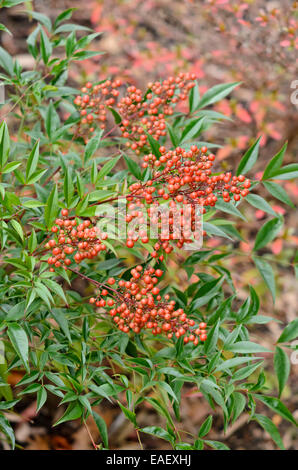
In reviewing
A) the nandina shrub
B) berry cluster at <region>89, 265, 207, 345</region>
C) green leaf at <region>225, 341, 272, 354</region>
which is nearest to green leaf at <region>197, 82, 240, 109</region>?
the nandina shrub

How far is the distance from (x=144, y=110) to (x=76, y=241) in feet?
1.56

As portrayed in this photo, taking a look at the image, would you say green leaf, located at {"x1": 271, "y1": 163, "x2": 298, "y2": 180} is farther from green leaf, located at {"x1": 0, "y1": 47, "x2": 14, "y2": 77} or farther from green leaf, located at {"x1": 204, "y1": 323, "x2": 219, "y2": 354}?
green leaf, located at {"x1": 0, "y1": 47, "x2": 14, "y2": 77}

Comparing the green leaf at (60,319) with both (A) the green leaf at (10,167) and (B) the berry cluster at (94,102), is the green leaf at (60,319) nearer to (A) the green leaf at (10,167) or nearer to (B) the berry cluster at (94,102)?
(A) the green leaf at (10,167)

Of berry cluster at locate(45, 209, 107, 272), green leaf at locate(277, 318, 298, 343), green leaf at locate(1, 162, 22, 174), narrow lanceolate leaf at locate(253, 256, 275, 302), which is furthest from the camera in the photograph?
narrow lanceolate leaf at locate(253, 256, 275, 302)

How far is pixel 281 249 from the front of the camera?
2615 mm

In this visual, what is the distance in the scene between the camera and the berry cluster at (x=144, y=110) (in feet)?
3.87

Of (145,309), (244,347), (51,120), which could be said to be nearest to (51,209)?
(145,309)

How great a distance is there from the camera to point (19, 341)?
958 mm

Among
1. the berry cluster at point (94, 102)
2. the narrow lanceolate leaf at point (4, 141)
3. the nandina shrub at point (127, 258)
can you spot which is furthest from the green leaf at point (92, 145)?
the narrow lanceolate leaf at point (4, 141)

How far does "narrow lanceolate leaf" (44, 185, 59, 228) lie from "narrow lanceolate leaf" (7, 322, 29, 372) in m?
0.23

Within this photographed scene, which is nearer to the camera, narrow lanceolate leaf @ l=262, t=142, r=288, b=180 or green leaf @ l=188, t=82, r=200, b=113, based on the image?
narrow lanceolate leaf @ l=262, t=142, r=288, b=180

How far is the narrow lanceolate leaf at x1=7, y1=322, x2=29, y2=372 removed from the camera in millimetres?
941
